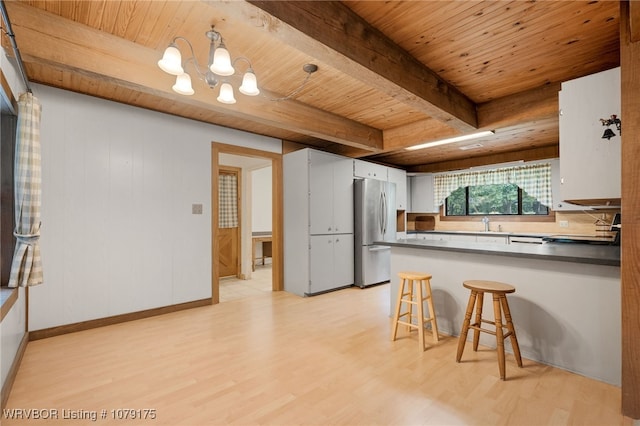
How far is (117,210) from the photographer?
3.27 meters

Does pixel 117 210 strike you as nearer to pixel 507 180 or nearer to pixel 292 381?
pixel 292 381

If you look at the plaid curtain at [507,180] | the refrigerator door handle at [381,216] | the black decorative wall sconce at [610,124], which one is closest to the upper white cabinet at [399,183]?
the refrigerator door handle at [381,216]

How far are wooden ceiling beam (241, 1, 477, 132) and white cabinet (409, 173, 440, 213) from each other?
3825 millimetres

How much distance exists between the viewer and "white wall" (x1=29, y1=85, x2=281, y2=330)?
9.59ft

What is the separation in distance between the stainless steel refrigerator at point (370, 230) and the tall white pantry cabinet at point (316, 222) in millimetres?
147

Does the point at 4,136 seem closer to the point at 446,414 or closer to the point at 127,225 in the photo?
the point at 127,225

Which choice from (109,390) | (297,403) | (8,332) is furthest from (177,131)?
(297,403)

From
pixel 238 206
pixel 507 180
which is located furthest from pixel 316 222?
pixel 507 180

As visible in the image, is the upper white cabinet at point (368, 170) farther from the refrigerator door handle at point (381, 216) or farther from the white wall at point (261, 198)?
the white wall at point (261, 198)

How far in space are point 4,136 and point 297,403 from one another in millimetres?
2941

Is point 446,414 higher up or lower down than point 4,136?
lower down

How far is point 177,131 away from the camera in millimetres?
3717

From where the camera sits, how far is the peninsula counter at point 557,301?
2.06m

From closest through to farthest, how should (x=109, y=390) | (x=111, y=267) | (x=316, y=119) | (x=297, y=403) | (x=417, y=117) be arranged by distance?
(x=297, y=403)
(x=109, y=390)
(x=111, y=267)
(x=316, y=119)
(x=417, y=117)
